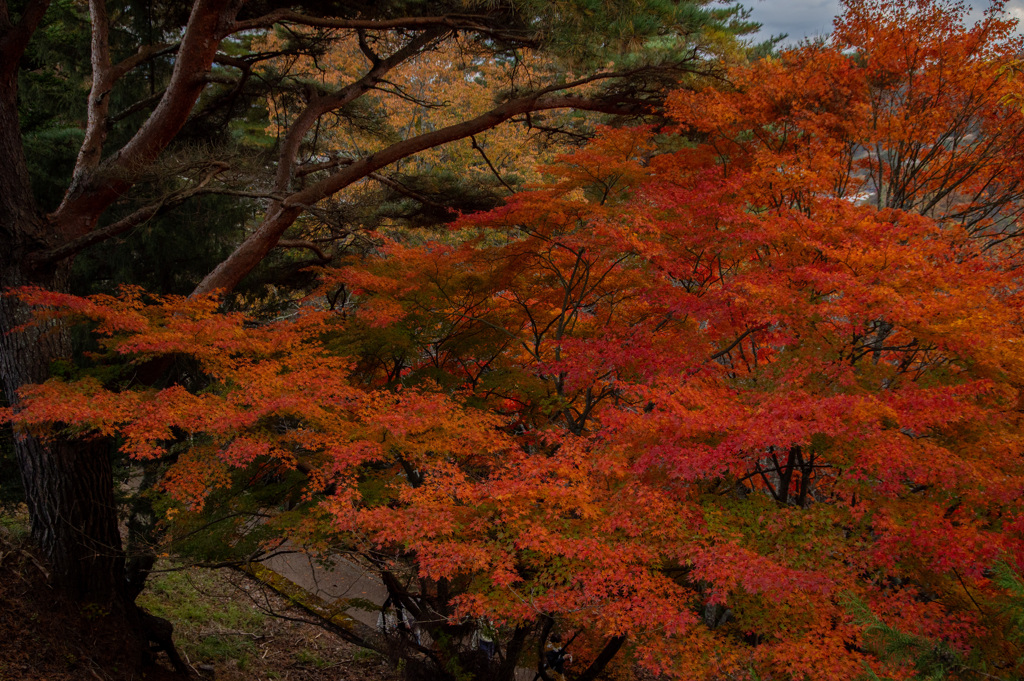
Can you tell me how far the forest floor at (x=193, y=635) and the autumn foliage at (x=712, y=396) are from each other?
1.96m

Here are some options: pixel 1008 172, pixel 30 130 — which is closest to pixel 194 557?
pixel 30 130

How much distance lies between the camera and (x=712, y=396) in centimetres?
638

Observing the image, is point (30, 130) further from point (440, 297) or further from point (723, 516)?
point (723, 516)

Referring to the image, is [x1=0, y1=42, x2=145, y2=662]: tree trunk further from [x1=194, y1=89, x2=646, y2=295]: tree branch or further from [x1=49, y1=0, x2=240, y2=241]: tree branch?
[x1=194, y1=89, x2=646, y2=295]: tree branch

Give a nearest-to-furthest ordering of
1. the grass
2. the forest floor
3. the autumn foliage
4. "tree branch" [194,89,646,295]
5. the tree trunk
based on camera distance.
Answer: the autumn foliage → the forest floor → the tree trunk → "tree branch" [194,89,646,295] → the grass

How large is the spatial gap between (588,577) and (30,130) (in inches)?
404

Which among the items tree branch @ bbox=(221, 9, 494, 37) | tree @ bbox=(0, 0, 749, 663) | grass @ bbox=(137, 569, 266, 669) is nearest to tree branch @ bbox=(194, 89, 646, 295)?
tree @ bbox=(0, 0, 749, 663)

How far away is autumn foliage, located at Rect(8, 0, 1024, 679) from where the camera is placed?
5.48m

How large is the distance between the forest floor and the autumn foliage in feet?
6.42

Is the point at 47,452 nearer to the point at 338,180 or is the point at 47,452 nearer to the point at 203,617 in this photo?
the point at 338,180

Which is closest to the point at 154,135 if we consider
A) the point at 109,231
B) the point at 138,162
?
the point at 138,162

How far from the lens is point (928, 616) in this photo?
559cm

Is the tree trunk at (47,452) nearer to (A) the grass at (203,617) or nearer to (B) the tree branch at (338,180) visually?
(B) the tree branch at (338,180)

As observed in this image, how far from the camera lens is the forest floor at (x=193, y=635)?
656 centimetres
